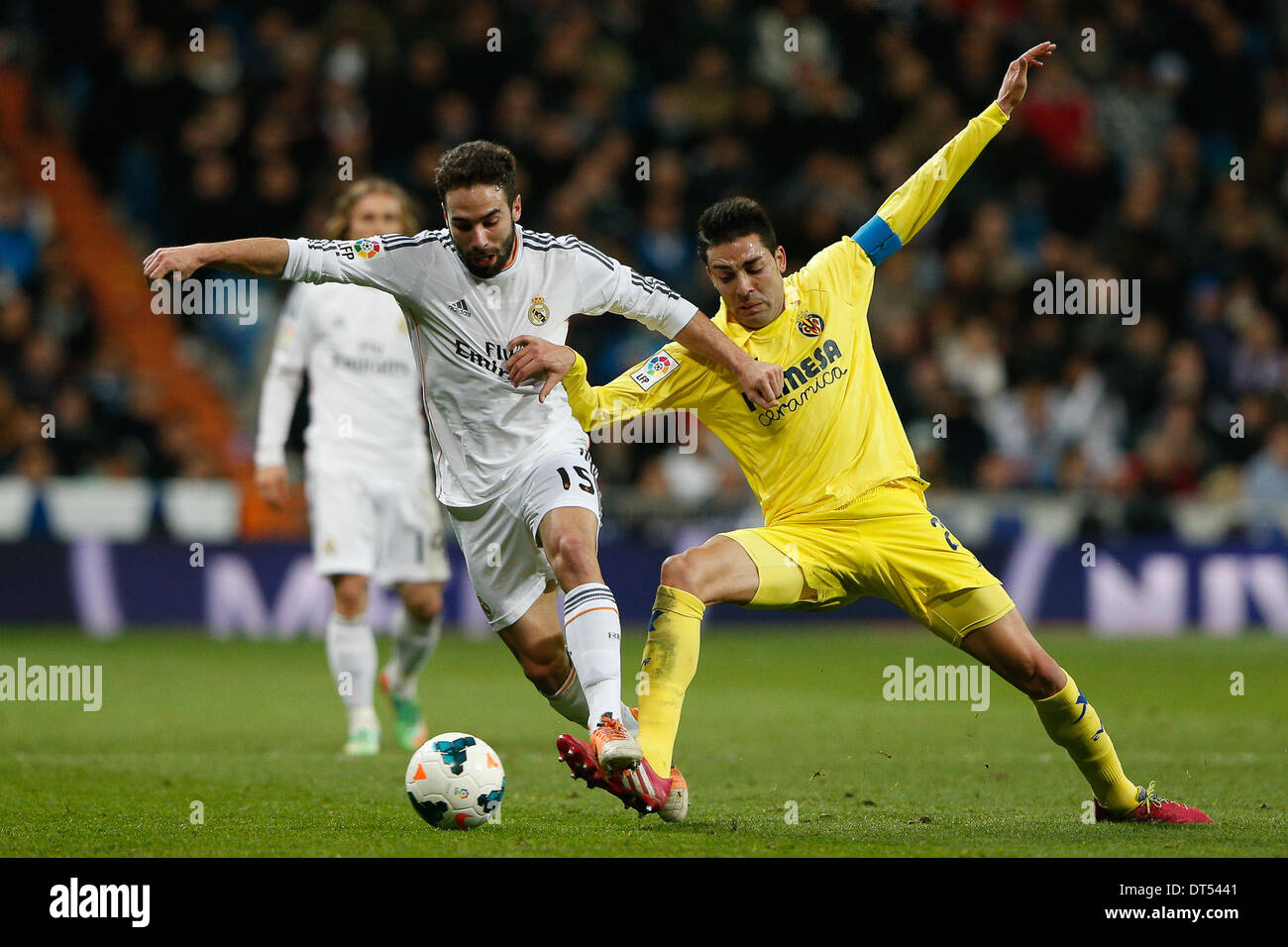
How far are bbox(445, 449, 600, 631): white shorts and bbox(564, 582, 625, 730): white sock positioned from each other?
14.6 inches

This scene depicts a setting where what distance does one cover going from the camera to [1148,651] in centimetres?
1316

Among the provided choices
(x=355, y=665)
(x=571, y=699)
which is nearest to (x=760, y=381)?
(x=571, y=699)

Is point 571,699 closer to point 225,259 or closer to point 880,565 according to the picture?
point 880,565

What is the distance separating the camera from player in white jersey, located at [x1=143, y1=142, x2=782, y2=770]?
5793 mm

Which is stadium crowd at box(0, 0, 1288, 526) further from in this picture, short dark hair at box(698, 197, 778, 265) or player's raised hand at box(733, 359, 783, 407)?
player's raised hand at box(733, 359, 783, 407)

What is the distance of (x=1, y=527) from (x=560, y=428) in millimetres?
9780

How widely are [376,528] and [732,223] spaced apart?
10.6 feet

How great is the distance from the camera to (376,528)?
859 cm

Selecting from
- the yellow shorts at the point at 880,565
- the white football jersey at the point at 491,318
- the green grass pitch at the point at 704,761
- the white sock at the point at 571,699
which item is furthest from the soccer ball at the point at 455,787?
the yellow shorts at the point at 880,565

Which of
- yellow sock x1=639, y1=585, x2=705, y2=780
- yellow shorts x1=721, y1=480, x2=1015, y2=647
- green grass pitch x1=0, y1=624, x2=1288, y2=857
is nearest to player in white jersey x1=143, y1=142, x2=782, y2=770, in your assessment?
yellow sock x1=639, y1=585, x2=705, y2=780

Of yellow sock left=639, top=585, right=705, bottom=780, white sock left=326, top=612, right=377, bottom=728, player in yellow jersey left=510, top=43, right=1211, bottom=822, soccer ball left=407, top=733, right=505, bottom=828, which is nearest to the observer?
soccer ball left=407, top=733, right=505, bottom=828

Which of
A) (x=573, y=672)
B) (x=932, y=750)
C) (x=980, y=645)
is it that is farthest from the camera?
(x=932, y=750)

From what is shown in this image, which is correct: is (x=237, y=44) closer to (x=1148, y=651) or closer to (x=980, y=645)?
(x=1148, y=651)
